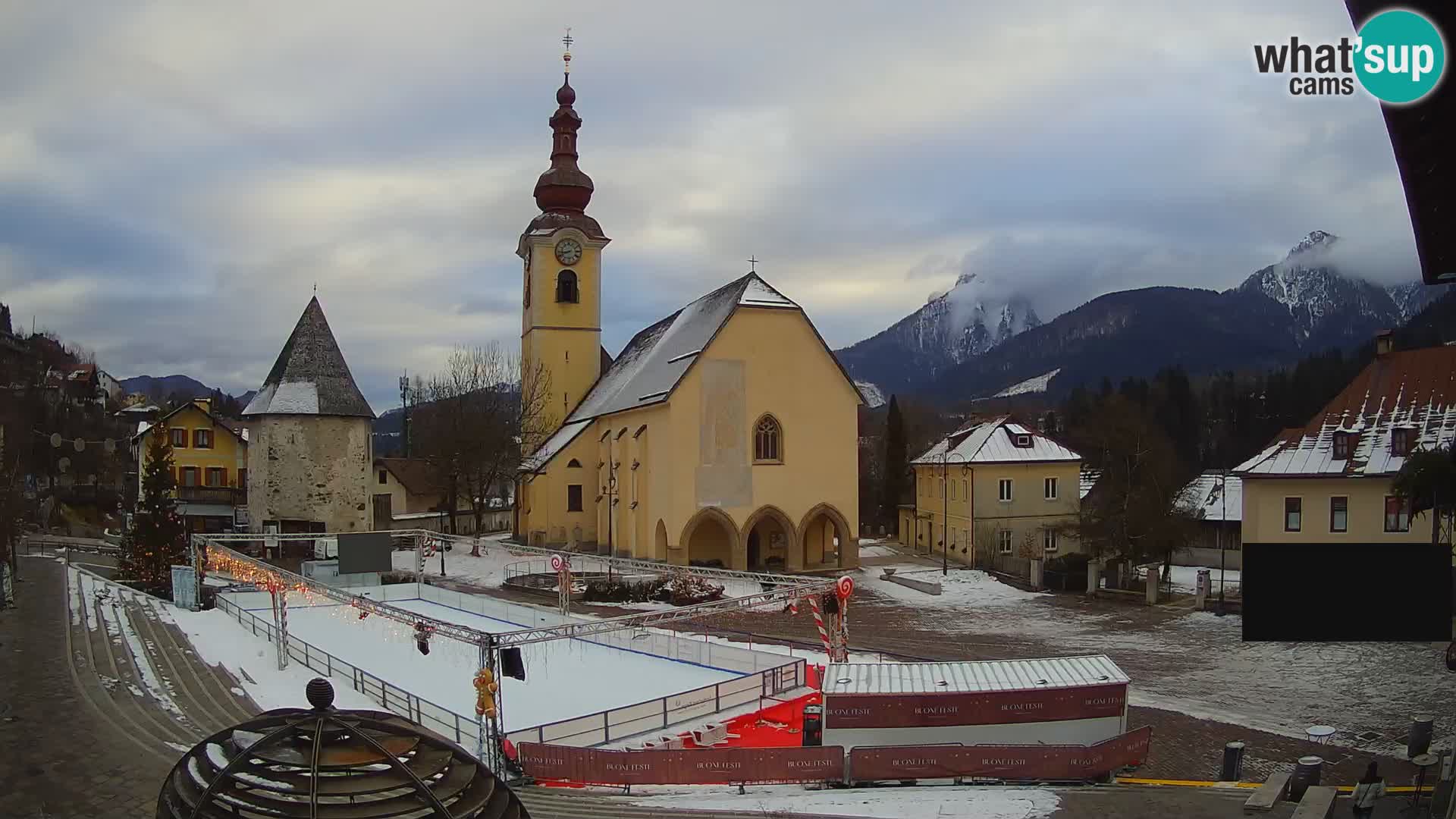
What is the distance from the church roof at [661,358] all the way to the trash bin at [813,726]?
870 inches

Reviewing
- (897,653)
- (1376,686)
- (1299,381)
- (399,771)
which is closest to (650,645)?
(897,653)

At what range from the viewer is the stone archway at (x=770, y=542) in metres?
38.0

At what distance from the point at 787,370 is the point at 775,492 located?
15.7 feet

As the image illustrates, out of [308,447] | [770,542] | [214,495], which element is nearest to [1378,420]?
[770,542]

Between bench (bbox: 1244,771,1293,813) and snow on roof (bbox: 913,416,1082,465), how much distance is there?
31182 millimetres

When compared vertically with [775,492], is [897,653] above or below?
below

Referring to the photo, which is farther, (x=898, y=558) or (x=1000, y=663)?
(x=898, y=558)

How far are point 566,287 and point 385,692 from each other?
37043 mm

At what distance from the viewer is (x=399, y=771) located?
3.79 metres

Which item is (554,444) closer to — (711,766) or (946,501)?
(946,501)

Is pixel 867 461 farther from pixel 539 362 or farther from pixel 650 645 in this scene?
pixel 650 645

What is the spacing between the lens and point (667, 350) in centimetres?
4312

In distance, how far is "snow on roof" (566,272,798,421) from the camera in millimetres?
38719

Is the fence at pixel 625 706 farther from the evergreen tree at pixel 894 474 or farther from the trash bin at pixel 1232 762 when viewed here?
the evergreen tree at pixel 894 474
